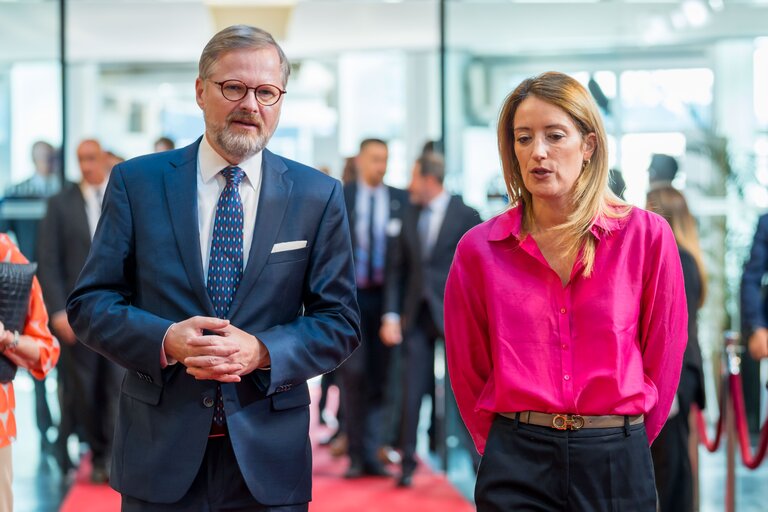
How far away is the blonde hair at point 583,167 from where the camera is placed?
264cm

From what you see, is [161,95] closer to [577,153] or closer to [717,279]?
[717,279]

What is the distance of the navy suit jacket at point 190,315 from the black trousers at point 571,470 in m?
0.47

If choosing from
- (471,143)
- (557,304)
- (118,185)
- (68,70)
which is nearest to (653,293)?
(557,304)

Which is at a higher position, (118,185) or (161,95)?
(161,95)

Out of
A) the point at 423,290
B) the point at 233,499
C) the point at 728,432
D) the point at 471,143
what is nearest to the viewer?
the point at 233,499

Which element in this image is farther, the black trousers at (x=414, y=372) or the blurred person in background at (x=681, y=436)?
the black trousers at (x=414, y=372)

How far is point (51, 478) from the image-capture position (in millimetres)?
6867

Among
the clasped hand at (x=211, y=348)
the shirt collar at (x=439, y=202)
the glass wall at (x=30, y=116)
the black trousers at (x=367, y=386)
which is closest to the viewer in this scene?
the clasped hand at (x=211, y=348)

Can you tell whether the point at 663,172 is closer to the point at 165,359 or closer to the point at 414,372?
the point at 414,372

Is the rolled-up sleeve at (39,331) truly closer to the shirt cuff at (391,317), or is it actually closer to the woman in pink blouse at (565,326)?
the woman in pink blouse at (565,326)

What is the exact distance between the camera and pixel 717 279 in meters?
8.03

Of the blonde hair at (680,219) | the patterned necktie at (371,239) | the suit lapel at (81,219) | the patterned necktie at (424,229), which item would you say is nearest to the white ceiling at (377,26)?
the suit lapel at (81,219)

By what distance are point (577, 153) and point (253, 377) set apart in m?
0.95

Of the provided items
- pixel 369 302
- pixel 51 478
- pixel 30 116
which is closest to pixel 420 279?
pixel 369 302
